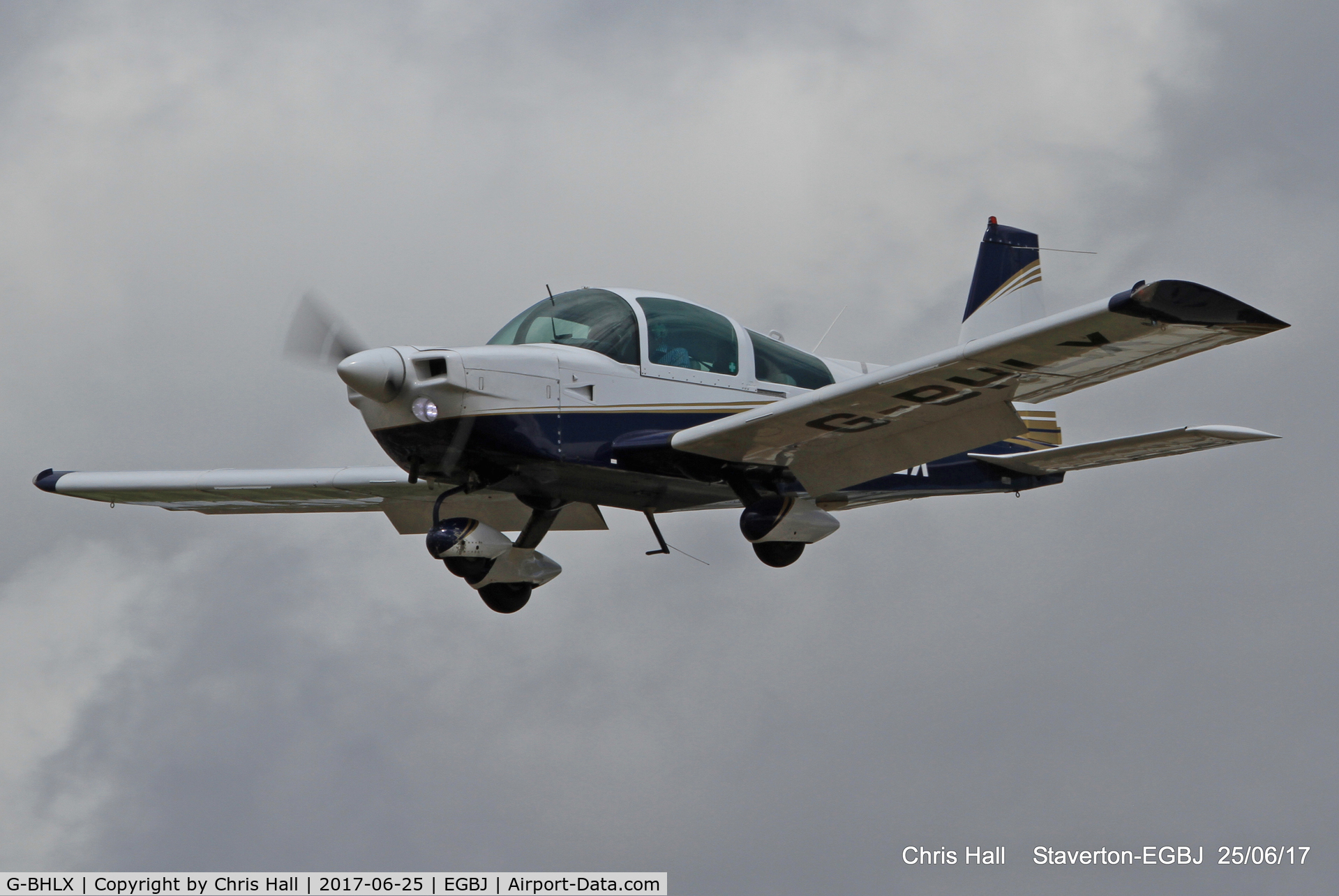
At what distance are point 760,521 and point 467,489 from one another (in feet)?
8.46

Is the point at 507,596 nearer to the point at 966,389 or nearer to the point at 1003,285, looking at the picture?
the point at 966,389

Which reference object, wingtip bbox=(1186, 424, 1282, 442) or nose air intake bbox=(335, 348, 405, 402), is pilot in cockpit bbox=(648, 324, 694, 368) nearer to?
nose air intake bbox=(335, 348, 405, 402)

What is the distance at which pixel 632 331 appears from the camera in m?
13.2

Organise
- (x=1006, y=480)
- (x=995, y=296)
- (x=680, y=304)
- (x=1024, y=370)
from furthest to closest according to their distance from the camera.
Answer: (x=995, y=296), (x=1006, y=480), (x=680, y=304), (x=1024, y=370)

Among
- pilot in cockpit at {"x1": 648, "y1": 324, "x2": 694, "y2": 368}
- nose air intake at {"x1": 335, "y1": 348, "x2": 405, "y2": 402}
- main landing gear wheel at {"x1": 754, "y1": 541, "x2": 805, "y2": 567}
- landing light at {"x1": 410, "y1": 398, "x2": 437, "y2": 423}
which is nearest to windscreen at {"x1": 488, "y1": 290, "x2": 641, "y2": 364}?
pilot in cockpit at {"x1": 648, "y1": 324, "x2": 694, "y2": 368}

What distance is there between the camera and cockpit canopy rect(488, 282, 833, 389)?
43.2 feet

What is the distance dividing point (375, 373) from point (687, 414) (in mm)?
2863

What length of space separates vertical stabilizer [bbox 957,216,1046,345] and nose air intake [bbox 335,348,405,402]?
718 cm

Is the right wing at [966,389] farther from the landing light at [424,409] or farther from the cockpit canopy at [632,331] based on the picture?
the landing light at [424,409]

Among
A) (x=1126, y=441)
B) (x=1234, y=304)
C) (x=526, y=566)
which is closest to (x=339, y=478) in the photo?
(x=526, y=566)

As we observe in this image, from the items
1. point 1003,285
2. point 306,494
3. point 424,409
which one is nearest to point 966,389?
point 424,409

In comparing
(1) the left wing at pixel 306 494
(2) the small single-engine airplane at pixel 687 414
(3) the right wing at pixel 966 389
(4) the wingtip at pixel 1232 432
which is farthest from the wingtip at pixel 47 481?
(4) the wingtip at pixel 1232 432

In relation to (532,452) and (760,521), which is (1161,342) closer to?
(760,521)

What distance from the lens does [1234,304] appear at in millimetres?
9570
